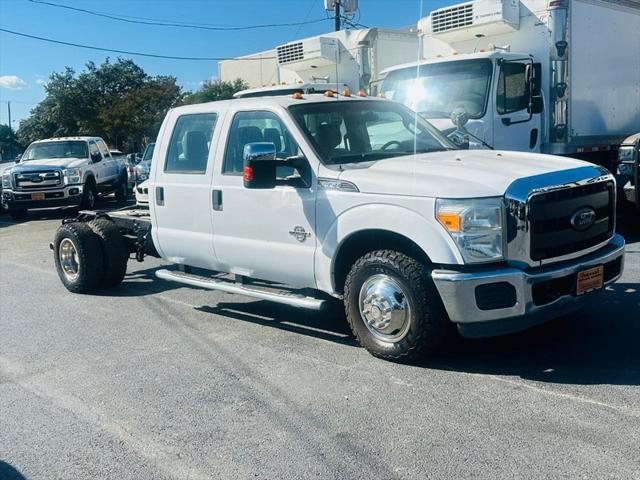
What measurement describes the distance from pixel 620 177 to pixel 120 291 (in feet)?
21.5

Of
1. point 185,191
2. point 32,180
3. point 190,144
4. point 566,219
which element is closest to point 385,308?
point 566,219

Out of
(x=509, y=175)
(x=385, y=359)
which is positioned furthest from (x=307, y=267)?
(x=509, y=175)

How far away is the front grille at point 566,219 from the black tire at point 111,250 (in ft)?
16.8

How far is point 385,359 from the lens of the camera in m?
5.01

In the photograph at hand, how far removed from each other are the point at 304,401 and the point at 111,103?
41.1 metres

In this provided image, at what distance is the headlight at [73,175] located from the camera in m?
17.4

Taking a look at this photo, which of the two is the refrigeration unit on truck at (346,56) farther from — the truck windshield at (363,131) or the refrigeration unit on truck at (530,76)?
the truck windshield at (363,131)

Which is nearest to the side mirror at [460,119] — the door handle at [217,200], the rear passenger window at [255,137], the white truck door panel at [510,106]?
the white truck door panel at [510,106]

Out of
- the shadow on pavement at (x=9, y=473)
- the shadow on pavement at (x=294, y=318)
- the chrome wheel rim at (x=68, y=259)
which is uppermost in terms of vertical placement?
the chrome wheel rim at (x=68, y=259)

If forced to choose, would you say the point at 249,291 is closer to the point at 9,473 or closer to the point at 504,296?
the point at 504,296

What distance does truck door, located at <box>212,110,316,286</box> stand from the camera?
5375 mm

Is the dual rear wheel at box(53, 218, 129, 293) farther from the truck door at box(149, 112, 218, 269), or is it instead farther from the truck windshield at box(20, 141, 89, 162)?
the truck windshield at box(20, 141, 89, 162)

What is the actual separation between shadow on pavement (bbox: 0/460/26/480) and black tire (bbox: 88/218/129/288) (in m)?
4.25

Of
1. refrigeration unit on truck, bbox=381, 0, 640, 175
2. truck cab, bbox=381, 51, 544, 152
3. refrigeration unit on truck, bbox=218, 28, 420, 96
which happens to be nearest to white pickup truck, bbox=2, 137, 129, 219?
refrigeration unit on truck, bbox=218, 28, 420, 96
